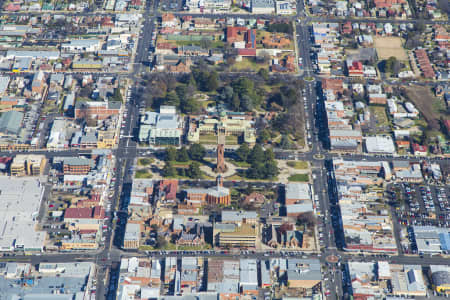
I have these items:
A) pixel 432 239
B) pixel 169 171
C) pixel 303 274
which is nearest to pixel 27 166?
pixel 169 171

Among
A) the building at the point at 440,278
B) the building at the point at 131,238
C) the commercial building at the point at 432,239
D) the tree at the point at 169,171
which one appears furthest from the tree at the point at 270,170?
the building at the point at 440,278

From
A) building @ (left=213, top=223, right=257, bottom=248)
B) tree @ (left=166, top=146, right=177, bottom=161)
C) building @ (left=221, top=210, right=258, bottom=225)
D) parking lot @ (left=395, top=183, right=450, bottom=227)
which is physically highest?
tree @ (left=166, top=146, right=177, bottom=161)

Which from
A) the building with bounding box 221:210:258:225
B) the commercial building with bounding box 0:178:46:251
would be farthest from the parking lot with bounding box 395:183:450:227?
the commercial building with bounding box 0:178:46:251

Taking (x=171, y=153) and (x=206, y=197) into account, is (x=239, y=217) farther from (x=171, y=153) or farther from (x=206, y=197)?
(x=171, y=153)

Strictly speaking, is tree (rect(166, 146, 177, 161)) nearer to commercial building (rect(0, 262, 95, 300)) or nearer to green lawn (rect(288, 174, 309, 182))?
green lawn (rect(288, 174, 309, 182))

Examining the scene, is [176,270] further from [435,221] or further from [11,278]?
[435,221]

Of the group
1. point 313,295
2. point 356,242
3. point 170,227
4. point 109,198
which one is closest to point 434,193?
point 356,242
